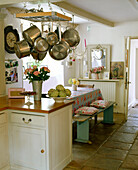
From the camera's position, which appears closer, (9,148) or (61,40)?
(9,148)

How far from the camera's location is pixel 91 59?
7.03 meters

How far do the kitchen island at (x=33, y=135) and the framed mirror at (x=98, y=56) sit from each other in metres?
3.88

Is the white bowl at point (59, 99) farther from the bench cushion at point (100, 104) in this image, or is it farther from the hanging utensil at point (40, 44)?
the bench cushion at point (100, 104)

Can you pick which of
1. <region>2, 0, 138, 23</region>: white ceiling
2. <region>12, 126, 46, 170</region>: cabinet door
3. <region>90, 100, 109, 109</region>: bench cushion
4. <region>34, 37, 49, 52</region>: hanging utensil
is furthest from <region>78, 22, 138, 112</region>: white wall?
<region>12, 126, 46, 170</region>: cabinet door

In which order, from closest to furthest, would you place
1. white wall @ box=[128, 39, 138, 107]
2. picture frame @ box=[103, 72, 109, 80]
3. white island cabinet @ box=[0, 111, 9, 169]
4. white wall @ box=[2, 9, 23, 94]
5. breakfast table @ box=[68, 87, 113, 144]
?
1. white island cabinet @ box=[0, 111, 9, 169]
2. breakfast table @ box=[68, 87, 113, 144]
3. white wall @ box=[2, 9, 23, 94]
4. picture frame @ box=[103, 72, 109, 80]
5. white wall @ box=[128, 39, 138, 107]

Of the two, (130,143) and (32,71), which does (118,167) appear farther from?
(32,71)

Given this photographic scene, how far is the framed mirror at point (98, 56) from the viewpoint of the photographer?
22.3 ft

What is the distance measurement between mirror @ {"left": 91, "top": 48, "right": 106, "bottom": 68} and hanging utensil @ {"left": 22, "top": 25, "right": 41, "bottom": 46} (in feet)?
12.1

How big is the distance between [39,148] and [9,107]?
654 mm

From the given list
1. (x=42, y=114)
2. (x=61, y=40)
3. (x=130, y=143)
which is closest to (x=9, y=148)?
(x=42, y=114)

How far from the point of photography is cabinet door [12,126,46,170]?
9.50ft

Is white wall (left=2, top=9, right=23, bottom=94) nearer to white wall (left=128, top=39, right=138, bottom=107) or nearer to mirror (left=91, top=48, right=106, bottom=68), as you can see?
mirror (left=91, top=48, right=106, bottom=68)

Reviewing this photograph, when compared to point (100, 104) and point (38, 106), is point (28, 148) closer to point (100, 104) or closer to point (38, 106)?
point (38, 106)

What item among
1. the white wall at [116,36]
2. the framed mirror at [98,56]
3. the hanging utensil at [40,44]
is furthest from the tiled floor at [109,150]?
the framed mirror at [98,56]
